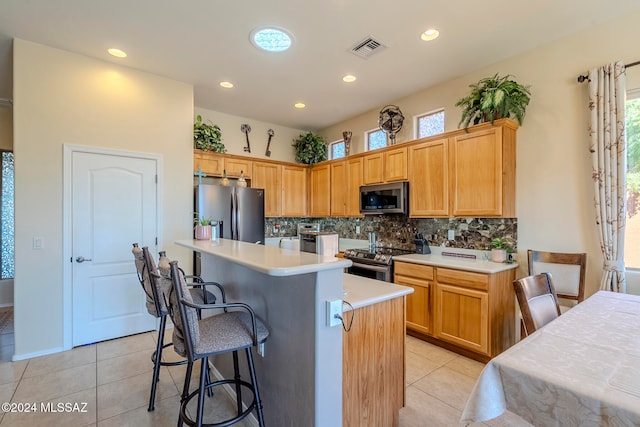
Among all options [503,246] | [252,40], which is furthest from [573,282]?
[252,40]

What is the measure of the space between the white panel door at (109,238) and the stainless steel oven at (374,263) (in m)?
2.55

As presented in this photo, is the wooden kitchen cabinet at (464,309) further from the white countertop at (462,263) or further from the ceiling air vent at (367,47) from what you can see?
the ceiling air vent at (367,47)

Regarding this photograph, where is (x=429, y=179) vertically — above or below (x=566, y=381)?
above

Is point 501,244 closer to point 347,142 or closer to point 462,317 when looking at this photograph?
point 462,317

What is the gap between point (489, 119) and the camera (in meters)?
3.08

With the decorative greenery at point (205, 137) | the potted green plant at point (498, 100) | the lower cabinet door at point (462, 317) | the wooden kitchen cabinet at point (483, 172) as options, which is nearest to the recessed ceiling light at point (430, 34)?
the potted green plant at point (498, 100)

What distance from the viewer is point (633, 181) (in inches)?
99.0

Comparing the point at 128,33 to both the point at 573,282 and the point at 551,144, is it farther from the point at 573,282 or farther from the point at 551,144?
the point at 573,282

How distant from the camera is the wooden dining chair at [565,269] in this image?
2.63 m

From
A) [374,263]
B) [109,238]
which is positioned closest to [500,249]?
[374,263]

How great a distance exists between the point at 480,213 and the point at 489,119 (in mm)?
976

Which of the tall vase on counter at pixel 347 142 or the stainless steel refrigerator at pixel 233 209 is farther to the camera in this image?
the tall vase on counter at pixel 347 142

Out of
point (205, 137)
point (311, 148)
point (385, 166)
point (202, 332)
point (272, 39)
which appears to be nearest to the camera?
point (202, 332)

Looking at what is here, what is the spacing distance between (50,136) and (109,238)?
3.84ft
